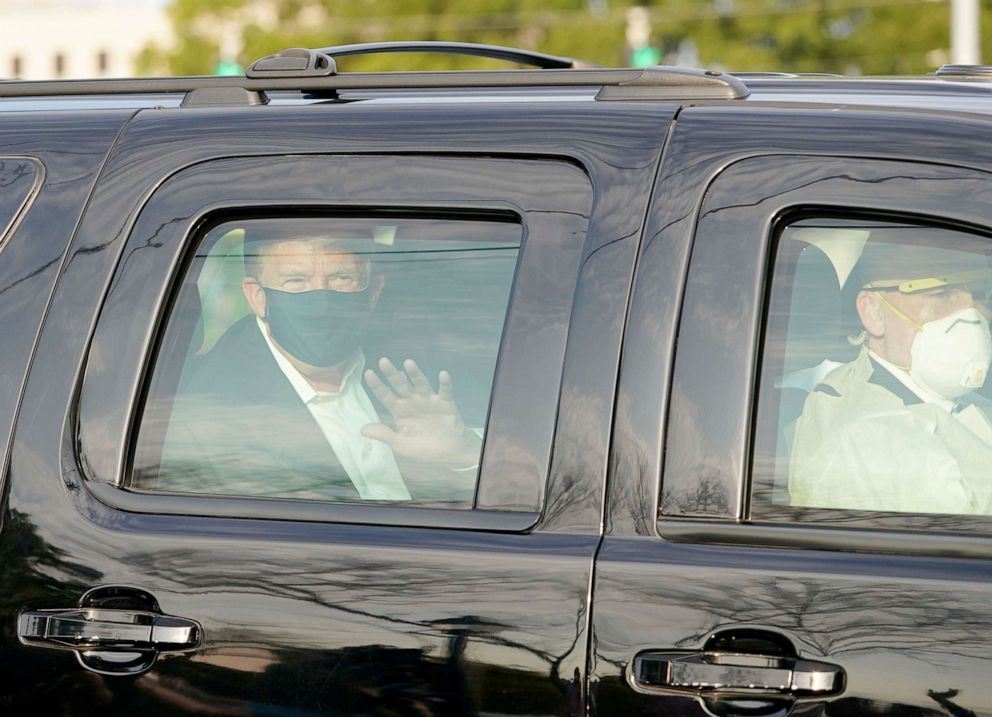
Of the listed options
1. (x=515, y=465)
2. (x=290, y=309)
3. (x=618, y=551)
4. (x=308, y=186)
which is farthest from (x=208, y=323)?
(x=618, y=551)

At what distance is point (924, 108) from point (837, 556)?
0.71 meters

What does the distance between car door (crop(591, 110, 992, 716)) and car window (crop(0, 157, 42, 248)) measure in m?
1.12

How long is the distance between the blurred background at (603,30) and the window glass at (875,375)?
32292 millimetres

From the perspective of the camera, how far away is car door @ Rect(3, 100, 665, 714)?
2.10 meters

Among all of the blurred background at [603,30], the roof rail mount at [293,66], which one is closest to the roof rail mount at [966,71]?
the roof rail mount at [293,66]

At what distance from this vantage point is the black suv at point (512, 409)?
6.61 feet

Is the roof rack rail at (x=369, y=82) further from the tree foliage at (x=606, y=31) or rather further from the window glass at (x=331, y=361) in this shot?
the tree foliage at (x=606, y=31)

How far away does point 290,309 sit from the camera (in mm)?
2439

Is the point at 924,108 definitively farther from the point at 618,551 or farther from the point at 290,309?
the point at 290,309

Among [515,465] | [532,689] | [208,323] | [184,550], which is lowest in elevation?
[532,689]

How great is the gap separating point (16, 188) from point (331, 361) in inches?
26.8

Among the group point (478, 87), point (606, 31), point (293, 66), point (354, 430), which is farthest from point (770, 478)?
point (606, 31)

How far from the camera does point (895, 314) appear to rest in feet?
7.08

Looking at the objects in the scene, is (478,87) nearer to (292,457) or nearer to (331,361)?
(331,361)
